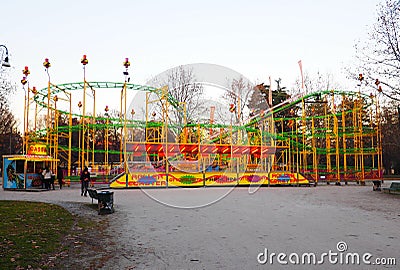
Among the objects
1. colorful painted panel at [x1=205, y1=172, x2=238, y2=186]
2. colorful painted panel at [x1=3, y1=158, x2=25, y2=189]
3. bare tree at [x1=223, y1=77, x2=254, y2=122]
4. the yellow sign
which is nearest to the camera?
bare tree at [x1=223, y1=77, x2=254, y2=122]

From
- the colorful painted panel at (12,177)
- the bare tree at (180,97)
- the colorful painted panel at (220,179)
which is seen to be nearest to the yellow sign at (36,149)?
the colorful painted panel at (12,177)

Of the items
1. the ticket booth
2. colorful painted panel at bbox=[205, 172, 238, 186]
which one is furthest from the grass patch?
colorful painted panel at bbox=[205, 172, 238, 186]

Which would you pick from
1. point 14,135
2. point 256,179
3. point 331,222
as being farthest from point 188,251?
point 14,135

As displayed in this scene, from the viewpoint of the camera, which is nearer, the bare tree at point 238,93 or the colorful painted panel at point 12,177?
the bare tree at point 238,93

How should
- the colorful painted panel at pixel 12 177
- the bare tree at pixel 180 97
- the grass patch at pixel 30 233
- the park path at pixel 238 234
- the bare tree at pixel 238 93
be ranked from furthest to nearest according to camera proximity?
1. the bare tree at pixel 180 97
2. the colorful painted panel at pixel 12 177
3. the bare tree at pixel 238 93
4. the park path at pixel 238 234
5. the grass patch at pixel 30 233

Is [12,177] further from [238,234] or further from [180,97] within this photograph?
[238,234]

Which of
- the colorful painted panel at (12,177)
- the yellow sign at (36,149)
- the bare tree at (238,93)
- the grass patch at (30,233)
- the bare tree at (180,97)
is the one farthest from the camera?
the bare tree at (180,97)

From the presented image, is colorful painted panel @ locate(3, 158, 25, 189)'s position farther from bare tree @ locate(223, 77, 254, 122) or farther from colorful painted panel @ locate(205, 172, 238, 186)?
bare tree @ locate(223, 77, 254, 122)

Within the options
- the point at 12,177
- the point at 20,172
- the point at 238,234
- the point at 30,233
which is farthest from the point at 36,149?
the point at 238,234

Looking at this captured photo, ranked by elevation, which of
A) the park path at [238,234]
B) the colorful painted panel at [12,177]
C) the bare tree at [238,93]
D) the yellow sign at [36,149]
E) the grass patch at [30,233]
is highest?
the bare tree at [238,93]

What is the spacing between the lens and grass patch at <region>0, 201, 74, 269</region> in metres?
6.65

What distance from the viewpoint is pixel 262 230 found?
388 inches

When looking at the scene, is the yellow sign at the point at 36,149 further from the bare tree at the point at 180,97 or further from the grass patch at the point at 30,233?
the grass patch at the point at 30,233

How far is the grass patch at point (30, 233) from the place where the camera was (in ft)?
21.8
